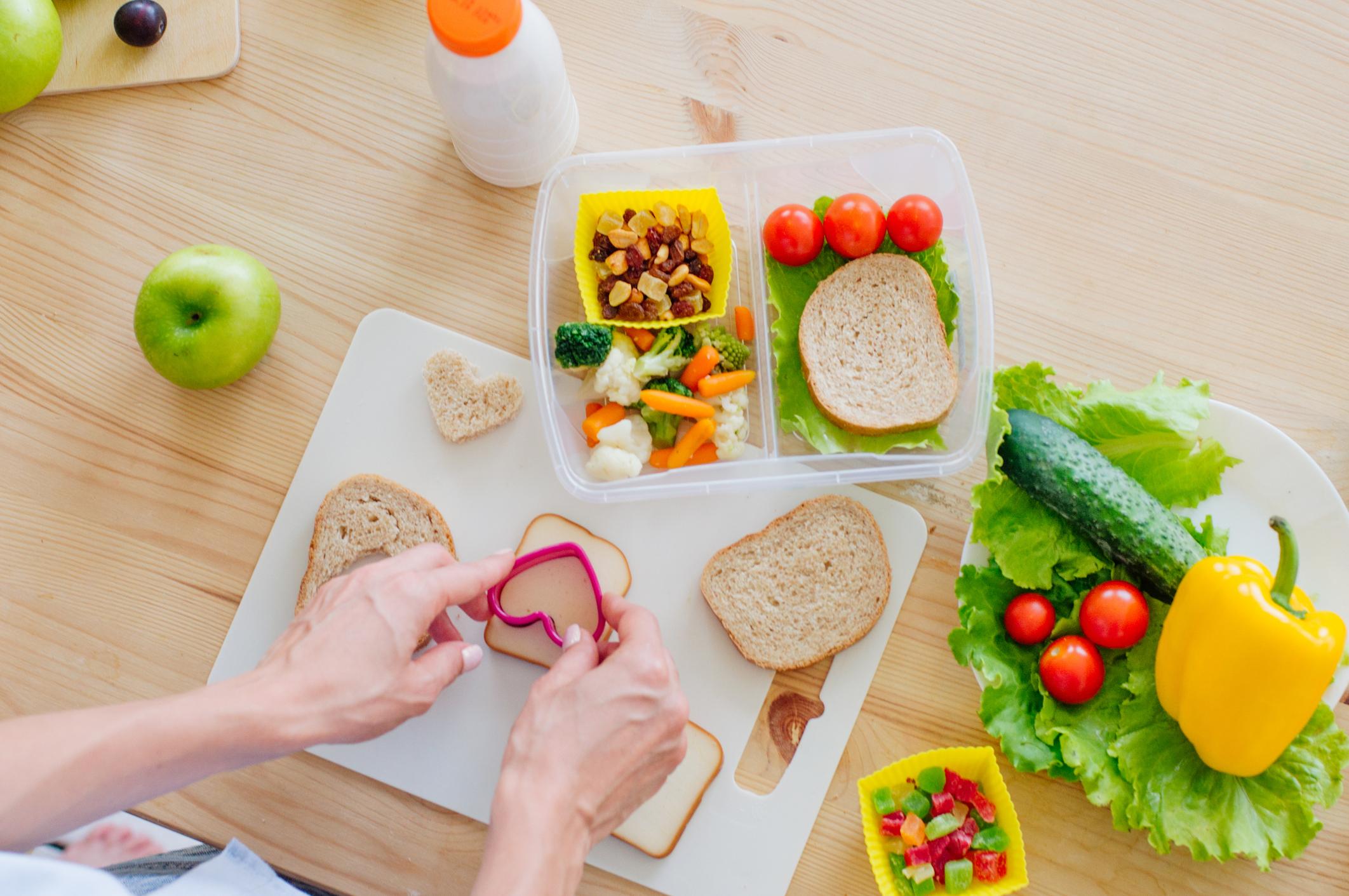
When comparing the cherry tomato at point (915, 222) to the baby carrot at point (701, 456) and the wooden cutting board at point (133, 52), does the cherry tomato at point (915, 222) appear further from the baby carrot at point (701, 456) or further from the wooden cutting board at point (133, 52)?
the wooden cutting board at point (133, 52)

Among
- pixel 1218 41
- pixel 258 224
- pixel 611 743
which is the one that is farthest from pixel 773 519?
pixel 1218 41

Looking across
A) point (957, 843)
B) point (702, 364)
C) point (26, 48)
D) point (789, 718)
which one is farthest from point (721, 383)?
point (26, 48)

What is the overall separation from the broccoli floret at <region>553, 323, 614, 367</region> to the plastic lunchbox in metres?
0.04

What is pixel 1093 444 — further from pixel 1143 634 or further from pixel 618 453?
pixel 618 453

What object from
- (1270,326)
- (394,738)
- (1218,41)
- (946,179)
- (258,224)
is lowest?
(394,738)

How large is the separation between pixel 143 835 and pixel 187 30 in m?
1.29

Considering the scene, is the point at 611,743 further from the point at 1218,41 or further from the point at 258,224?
the point at 1218,41

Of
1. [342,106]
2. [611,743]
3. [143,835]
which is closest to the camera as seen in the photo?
[611,743]

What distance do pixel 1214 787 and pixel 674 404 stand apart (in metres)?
0.98

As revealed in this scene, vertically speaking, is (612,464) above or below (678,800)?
above

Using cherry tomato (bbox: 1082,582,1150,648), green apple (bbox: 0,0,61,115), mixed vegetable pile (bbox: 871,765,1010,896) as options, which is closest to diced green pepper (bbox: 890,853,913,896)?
mixed vegetable pile (bbox: 871,765,1010,896)

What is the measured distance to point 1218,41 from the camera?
148 centimetres

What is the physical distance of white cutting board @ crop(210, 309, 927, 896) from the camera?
138 cm

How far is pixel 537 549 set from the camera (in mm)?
1391
